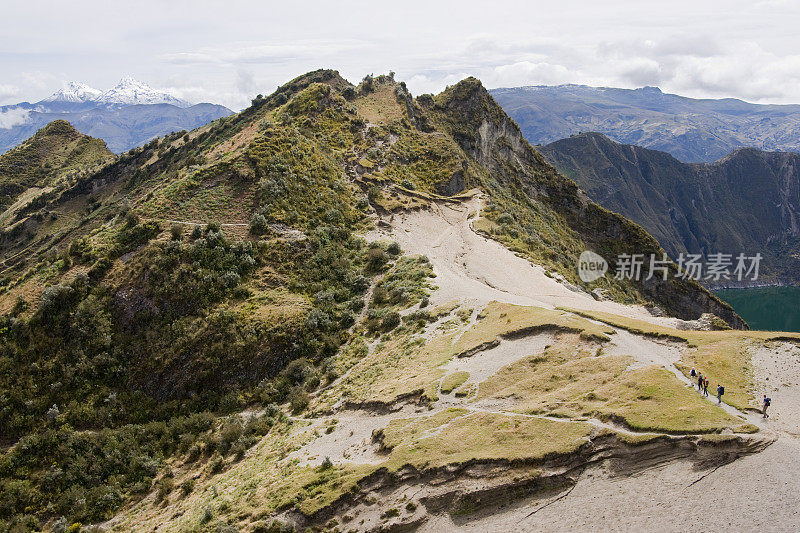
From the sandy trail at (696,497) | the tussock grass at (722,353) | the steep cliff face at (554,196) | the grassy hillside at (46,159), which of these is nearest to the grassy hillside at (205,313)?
the sandy trail at (696,497)

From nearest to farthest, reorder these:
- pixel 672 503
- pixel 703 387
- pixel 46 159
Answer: pixel 672 503
pixel 703 387
pixel 46 159

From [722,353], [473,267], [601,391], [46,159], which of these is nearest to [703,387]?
[601,391]

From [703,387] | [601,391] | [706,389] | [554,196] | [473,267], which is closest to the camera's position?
[706,389]

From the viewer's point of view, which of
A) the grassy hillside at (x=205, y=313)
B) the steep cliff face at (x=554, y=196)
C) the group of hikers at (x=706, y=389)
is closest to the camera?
the group of hikers at (x=706, y=389)

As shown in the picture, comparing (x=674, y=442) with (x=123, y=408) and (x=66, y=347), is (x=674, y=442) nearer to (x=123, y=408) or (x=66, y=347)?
(x=123, y=408)

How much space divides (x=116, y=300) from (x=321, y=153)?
146ft

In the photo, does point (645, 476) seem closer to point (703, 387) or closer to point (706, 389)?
point (706, 389)

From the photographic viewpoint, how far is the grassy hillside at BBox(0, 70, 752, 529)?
37.8 m

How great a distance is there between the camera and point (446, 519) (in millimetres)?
23203

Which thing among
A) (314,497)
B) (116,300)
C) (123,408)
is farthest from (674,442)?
(116,300)

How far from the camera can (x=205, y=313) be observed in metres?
47.6

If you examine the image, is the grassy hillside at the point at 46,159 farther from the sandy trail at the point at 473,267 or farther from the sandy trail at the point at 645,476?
the sandy trail at the point at 645,476

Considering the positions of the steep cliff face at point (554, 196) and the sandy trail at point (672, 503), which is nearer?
the sandy trail at point (672, 503)

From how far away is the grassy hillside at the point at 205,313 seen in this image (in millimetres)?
37812
